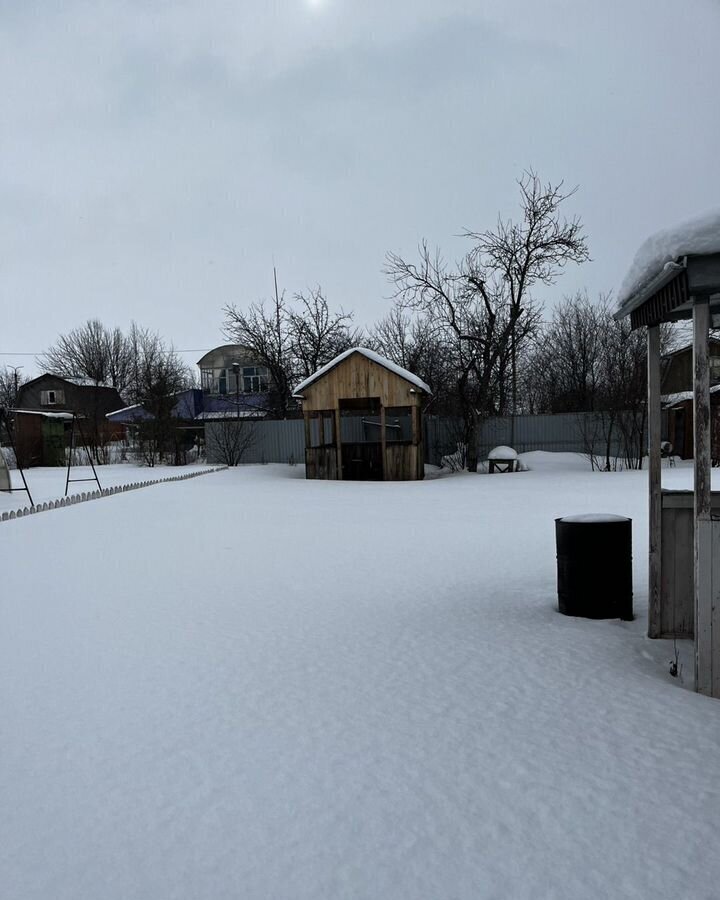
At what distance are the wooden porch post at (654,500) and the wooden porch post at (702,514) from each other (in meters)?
0.54

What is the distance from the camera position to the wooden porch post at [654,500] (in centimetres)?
403

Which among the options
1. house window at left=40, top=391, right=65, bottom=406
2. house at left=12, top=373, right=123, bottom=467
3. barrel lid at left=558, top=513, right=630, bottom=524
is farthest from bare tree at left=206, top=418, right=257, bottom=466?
house window at left=40, top=391, right=65, bottom=406

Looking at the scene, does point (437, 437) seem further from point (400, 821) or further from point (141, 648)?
point (400, 821)

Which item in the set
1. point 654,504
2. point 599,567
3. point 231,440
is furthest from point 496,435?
point 654,504

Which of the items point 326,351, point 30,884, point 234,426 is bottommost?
point 30,884

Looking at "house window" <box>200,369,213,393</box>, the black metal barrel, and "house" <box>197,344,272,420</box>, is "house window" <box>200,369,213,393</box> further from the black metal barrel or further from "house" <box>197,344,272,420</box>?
the black metal barrel

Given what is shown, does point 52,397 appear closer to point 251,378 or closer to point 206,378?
point 206,378

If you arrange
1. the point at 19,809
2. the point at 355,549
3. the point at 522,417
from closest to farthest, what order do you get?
1. the point at 19,809
2. the point at 355,549
3. the point at 522,417

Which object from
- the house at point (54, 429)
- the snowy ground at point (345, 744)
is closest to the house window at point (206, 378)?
the house at point (54, 429)

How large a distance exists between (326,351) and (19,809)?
30.4 meters

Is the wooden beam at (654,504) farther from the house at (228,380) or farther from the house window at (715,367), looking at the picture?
the house at (228,380)

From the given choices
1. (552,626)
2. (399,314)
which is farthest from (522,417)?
(552,626)

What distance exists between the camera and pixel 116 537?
8.81 metres

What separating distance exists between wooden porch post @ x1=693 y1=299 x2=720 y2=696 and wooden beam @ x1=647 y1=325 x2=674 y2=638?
0.54 m
